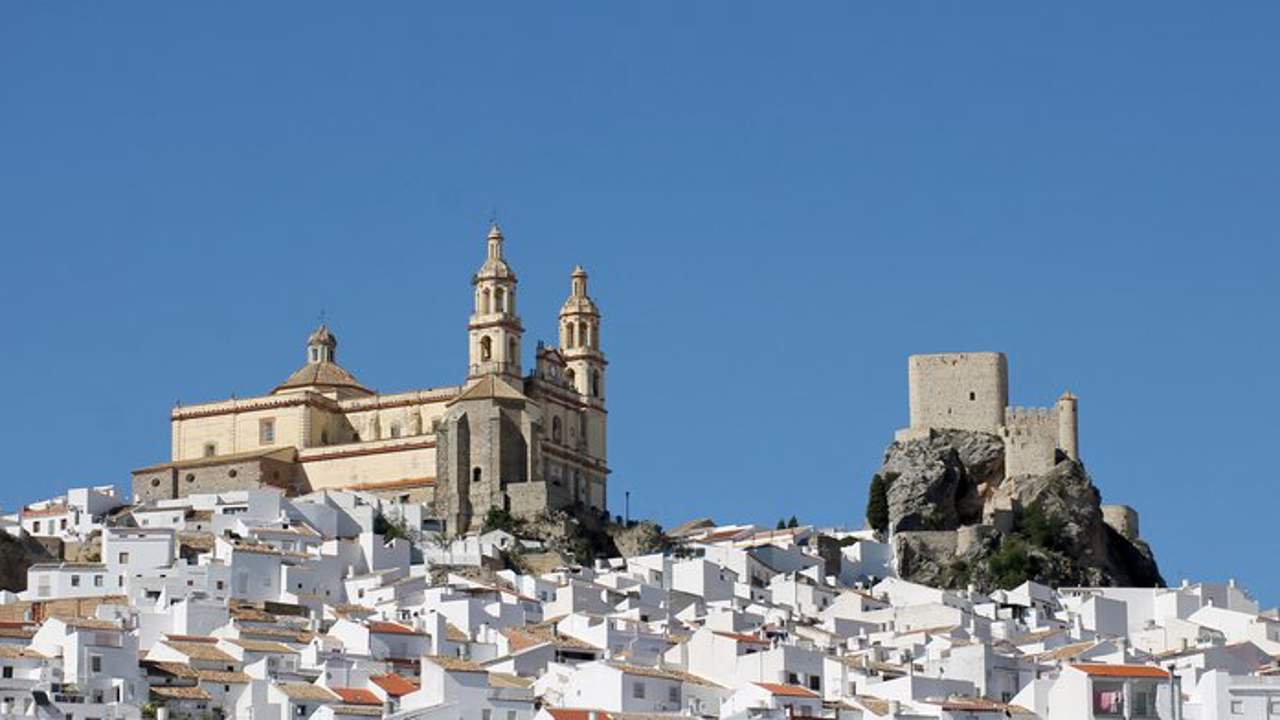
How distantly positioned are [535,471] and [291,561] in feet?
53.3

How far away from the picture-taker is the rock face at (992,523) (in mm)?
104688

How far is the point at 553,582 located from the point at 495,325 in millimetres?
20750

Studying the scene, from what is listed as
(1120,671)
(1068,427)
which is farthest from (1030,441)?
(1120,671)

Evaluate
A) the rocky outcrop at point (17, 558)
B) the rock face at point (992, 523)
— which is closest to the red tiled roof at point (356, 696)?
the rocky outcrop at point (17, 558)

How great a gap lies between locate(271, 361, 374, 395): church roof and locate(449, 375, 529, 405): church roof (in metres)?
7.05

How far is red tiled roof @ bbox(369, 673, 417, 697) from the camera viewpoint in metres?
71.3

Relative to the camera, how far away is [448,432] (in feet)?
350

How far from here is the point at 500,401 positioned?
107 metres

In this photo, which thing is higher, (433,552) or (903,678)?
(433,552)

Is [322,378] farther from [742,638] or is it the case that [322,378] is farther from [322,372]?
[742,638]

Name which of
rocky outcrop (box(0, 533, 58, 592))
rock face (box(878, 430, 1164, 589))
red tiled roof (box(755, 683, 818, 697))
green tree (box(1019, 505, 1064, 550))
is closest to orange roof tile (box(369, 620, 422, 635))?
red tiled roof (box(755, 683, 818, 697))

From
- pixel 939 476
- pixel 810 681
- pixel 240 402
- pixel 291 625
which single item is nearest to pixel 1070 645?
pixel 810 681

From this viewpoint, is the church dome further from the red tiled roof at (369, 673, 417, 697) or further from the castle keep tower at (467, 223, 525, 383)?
the red tiled roof at (369, 673, 417, 697)

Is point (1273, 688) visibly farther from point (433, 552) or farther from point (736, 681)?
point (433, 552)
